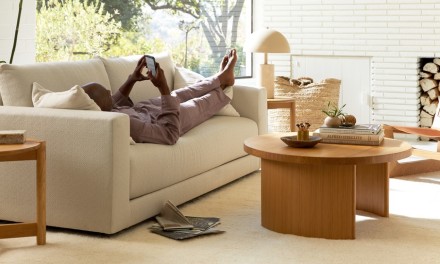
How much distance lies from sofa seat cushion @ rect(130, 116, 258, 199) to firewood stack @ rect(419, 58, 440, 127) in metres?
2.34

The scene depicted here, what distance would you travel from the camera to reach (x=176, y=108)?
480cm

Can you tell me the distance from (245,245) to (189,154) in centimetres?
96

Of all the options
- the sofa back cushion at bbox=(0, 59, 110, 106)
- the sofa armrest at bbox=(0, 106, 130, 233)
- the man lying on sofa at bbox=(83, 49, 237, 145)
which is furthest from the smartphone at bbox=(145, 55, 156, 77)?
the sofa armrest at bbox=(0, 106, 130, 233)

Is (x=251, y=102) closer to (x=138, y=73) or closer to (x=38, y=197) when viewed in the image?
(x=138, y=73)

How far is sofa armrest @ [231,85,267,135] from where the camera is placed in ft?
19.5

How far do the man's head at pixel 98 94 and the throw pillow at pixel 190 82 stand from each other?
4.35ft

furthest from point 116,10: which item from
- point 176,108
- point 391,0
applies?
point 176,108

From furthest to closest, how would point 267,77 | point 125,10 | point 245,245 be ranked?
point 125,10 < point 267,77 < point 245,245

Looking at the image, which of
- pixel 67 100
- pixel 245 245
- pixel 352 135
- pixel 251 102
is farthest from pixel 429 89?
pixel 67 100

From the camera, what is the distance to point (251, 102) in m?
5.96

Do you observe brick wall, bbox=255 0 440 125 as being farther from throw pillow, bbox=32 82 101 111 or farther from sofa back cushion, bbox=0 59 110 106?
throw pillow, bbox=32 82 101 111

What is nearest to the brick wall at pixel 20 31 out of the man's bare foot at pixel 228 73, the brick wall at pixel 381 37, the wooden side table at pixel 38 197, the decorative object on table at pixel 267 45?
the man's bare foot at pixel 228 73

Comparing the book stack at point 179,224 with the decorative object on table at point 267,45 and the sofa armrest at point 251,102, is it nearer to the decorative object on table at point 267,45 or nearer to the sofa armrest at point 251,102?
the sofa armrest at point 251,102

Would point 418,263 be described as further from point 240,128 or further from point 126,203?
point 240,128
